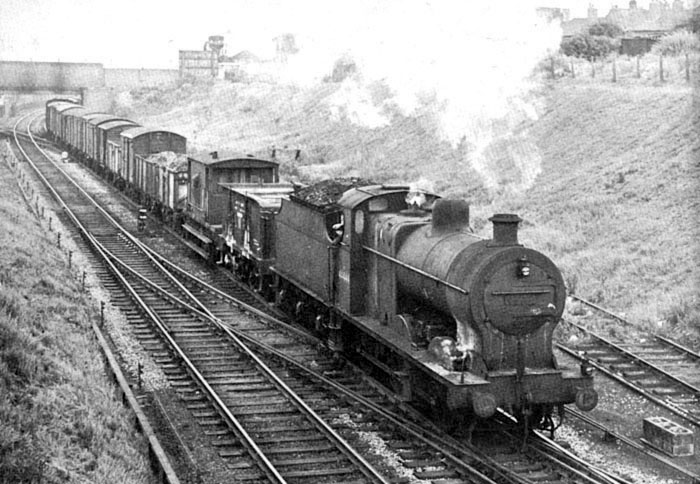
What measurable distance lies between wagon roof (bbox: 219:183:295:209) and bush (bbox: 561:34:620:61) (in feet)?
89.9

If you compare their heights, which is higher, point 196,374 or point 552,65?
point 552,65

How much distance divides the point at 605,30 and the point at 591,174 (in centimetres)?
2810

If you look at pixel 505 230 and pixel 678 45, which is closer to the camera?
pixel 505 230

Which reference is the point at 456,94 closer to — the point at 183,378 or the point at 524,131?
the point at 183,378

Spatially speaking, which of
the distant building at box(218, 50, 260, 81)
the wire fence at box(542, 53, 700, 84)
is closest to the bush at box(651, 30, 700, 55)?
the wire fence at box(542, 53, 700, 84)

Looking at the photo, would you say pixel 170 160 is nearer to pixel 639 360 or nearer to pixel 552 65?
pixel 552 65

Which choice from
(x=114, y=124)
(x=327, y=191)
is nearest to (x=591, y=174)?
(x=327, y=191)

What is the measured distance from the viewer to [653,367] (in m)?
14.3

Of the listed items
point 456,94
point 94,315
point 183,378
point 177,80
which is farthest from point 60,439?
point 177,80

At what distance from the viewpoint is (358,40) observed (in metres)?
26.6

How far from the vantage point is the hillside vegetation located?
63.1 ft

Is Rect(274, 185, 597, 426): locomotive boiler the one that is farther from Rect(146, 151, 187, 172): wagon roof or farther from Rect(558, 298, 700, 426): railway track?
Rect(146, 151, 187, 172): wagon roof

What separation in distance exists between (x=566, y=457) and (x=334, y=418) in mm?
3286

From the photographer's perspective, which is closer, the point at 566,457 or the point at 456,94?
the point at 566,457
